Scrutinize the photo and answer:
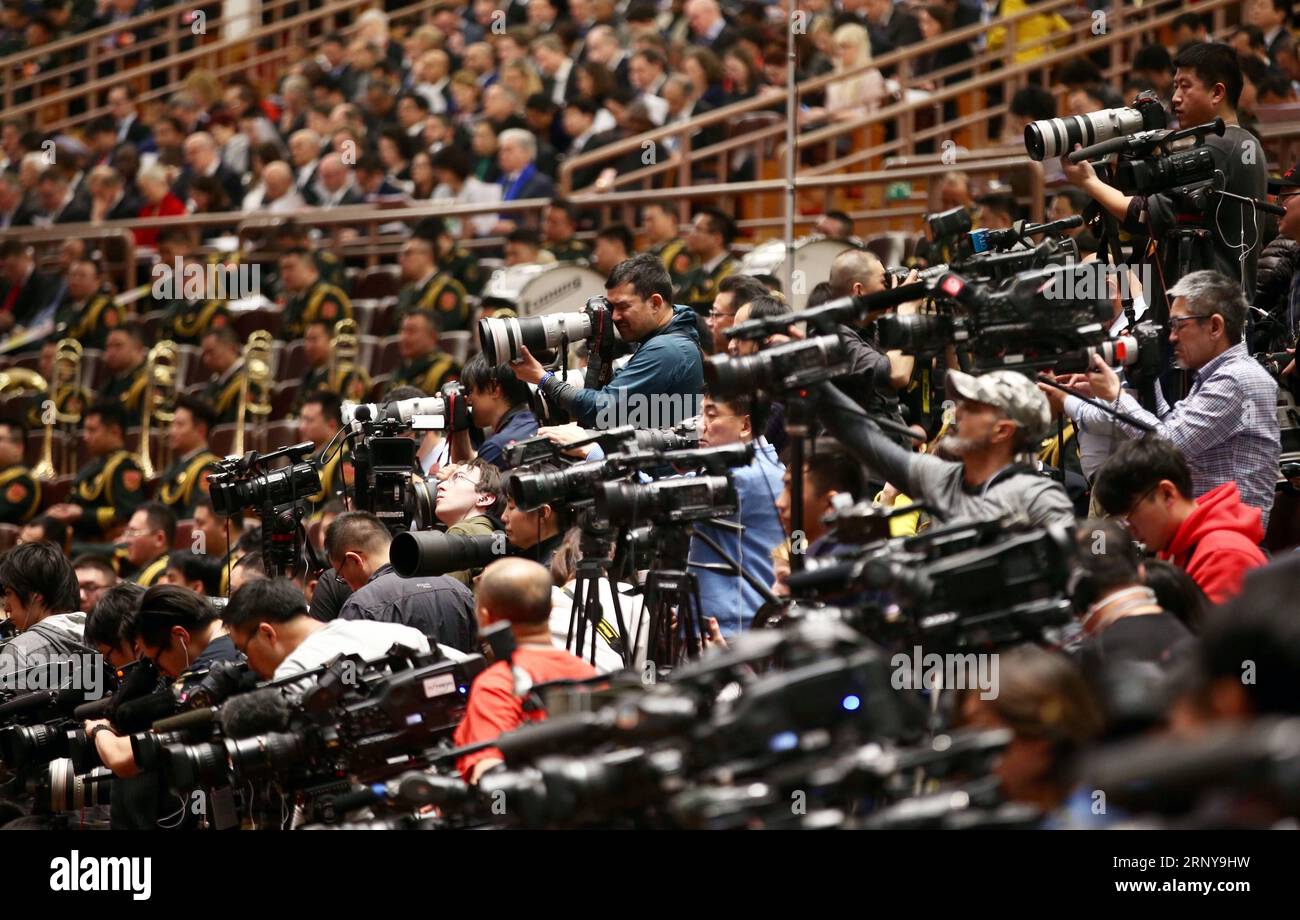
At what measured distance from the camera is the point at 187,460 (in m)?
9.13

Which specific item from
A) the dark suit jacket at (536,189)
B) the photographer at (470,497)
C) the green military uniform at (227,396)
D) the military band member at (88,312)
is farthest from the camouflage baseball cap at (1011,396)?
the military band member at (88,312)

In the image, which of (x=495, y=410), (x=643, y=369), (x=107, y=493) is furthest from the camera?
(x=107, y=493)

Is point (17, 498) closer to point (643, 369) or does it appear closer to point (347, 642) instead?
point (643, 369)

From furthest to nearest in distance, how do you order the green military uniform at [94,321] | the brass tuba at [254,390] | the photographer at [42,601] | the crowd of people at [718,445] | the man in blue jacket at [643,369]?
the green military uniform at [94,321] < the brass tuba at [254,390] < the photographer at [42,601] < the man in blue jacket at [643,369] < the crowd of people at [718,445]

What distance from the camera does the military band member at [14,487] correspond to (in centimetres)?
982

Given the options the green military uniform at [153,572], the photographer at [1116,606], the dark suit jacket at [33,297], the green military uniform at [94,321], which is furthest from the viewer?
the dark suit jacket at [33,297]

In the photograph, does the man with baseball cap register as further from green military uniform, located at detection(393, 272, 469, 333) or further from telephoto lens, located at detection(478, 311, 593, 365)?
green military uniform, located at detection(393, 272, 469, 333)

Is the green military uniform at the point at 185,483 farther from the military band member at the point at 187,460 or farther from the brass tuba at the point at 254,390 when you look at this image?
the brass tuba at the point at 254,390

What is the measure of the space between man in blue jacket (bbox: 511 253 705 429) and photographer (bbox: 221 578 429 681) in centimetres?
92

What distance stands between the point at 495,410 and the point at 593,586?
1617mm

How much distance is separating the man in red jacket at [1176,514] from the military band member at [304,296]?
6912 millimetres

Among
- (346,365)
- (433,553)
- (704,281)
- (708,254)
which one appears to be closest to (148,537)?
(346,365)
